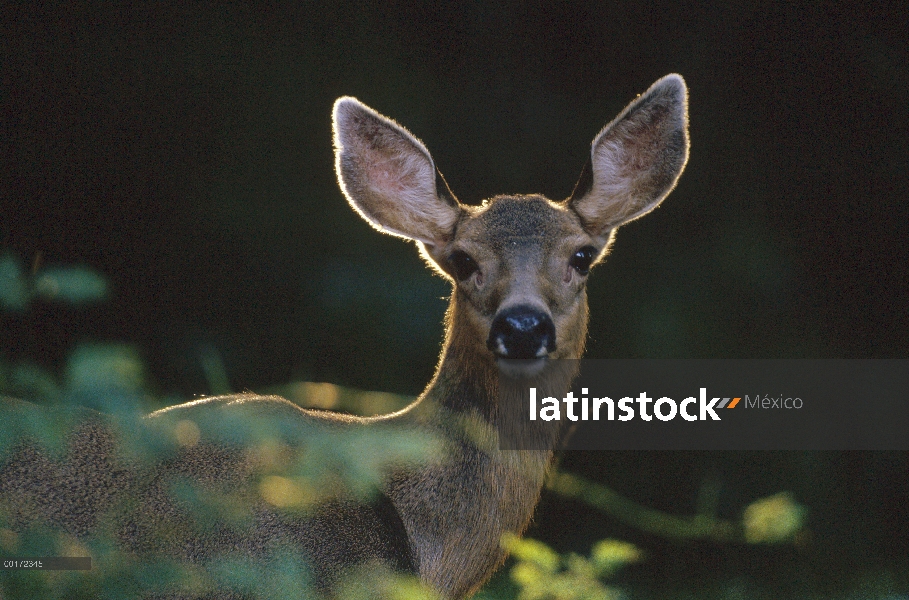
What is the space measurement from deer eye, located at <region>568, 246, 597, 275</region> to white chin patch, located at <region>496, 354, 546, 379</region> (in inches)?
17.4

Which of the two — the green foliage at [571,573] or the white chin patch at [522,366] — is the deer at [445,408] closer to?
the white chin patch at [522,366]

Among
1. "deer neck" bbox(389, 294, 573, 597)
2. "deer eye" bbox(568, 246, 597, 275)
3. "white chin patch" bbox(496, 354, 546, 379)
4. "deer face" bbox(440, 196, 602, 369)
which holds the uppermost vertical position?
"deer eye" bbox(568, 246, 597, 275)

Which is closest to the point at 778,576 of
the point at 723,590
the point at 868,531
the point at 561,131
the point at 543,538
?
the point at 723,590

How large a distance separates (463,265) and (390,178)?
436 millimetres

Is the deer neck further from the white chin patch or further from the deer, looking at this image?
the white chin patch

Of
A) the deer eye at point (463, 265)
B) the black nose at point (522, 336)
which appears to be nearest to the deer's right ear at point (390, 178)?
the deer eye at point (463, 265)

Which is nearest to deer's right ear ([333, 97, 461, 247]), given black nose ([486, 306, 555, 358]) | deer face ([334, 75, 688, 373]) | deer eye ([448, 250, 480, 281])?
deer face ([334, 75, 688, 373])

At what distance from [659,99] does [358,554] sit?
173 centimetres

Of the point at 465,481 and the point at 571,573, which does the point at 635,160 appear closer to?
the point at 465,481

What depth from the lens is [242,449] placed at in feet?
7.25

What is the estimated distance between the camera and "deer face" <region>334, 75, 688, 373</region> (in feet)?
9.37

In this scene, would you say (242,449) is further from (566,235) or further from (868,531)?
(868,531)

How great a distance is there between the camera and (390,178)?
3.17 meters

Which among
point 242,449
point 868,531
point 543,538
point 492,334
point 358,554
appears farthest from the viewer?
point 543,538
